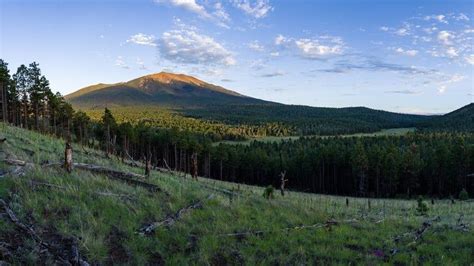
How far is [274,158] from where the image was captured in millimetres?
102750

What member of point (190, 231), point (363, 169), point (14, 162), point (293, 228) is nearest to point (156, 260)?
point (190, 231)

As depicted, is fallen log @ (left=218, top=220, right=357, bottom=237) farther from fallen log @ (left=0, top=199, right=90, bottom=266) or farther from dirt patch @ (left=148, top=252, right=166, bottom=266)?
fallen log @ (left=0, top=199, right=90, bottom=266)

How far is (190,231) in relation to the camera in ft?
34.2

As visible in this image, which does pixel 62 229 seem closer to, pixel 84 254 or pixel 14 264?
pixel 84 254

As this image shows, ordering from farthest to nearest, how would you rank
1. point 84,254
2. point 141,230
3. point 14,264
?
point 141,230 < point 84,254 < point 14,264

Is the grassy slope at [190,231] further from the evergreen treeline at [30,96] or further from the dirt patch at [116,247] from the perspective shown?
the evergreen treeline at [30,96]

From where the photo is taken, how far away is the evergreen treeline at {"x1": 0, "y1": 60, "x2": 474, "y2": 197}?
70000mm

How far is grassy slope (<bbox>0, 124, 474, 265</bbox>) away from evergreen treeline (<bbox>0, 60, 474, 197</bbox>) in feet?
162

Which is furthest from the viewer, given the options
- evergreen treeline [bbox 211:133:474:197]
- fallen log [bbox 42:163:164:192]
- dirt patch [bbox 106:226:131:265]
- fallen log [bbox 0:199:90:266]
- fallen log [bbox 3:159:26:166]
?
evergreen treeline [bbox 211:133:474:197]

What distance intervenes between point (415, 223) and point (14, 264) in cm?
1412

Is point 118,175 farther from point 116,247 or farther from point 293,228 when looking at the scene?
point 293,228

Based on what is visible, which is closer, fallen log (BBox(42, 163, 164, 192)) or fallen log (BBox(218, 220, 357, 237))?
fallen log (BBox(218, 220, 357, 237))

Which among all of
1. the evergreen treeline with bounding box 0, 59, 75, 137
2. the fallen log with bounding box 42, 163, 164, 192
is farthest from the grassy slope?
the evergreen treeline with bounding box 0, 59, 75, 137

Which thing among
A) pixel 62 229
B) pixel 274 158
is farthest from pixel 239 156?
pixel 62 229
